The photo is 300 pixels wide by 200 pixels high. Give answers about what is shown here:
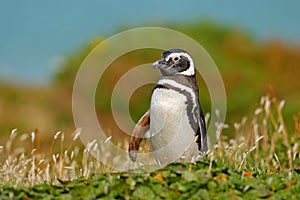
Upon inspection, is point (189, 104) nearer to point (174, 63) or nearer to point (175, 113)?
point (175, 113)

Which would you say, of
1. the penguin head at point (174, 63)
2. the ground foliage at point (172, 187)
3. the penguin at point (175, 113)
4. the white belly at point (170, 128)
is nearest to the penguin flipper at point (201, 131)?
the penguin at point (175, 113)

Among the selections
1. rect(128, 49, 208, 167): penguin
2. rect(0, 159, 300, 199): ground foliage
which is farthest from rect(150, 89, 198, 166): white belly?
rect(0, 159, 300, 199): ground foliage

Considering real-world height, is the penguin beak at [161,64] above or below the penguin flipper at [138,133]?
above

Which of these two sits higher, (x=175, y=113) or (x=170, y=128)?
(x=175, y=113)

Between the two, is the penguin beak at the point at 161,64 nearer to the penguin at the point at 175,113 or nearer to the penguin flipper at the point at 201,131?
the penguin at the point at 175,113

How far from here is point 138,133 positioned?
837 centimetres

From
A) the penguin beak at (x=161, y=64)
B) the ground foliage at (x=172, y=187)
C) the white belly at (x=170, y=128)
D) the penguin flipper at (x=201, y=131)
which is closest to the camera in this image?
the ground foliage at (x=172, y=187)

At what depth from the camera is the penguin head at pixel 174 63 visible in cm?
796

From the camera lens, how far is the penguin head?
796 centimetres

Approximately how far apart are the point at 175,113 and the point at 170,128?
0.57ft

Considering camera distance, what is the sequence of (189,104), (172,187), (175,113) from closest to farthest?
(172,187) → (175,113) → (189,104)

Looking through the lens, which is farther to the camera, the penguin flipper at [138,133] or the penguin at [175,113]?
the penguin flipper at [138,133]

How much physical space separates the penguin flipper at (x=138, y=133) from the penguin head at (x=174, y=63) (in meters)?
0.59

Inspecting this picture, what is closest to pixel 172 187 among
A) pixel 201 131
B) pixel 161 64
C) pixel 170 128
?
pixel 170 128
